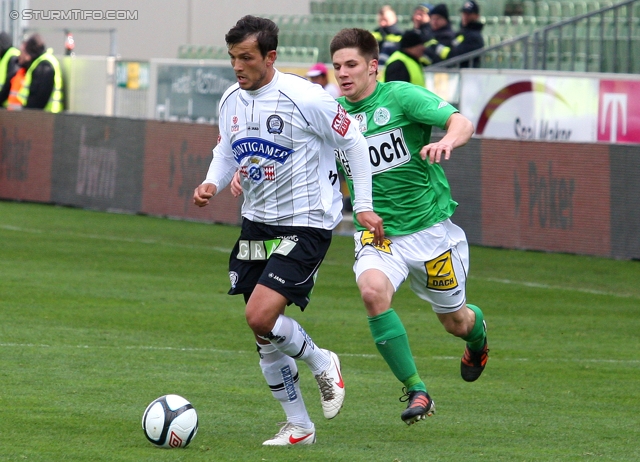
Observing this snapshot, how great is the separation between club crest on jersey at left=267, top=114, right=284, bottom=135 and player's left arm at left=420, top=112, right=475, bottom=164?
2.41 feet

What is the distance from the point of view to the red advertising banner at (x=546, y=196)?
45.5 feet

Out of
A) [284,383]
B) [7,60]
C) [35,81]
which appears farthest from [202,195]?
[7,60]

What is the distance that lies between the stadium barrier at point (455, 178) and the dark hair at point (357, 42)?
7.49 meters

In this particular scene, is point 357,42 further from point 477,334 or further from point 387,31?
point 387,31

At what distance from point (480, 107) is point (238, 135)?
440 inches

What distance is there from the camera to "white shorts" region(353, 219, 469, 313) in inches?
263

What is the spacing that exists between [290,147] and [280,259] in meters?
0.54

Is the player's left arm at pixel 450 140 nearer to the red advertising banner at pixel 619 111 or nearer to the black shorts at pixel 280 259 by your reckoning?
the black shorts at pixel 280 259

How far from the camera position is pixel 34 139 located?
1905 cm

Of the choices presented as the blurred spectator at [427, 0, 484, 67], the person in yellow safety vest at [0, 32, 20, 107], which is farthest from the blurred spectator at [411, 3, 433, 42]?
the person in yellow safety vest at [0, 32, 20, 107]

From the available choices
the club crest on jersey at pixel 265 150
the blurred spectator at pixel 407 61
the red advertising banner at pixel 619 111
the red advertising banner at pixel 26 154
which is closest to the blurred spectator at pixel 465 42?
the red advertising banner at pixel 619 111

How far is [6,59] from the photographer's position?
70.9ft

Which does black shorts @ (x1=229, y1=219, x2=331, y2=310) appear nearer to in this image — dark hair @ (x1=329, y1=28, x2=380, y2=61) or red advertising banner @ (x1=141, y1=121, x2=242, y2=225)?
dark hair @ (x1=329, y1=28, x2=380, y2=61)

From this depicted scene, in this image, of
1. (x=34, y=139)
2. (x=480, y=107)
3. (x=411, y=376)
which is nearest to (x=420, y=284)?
(x=411, y=376)
